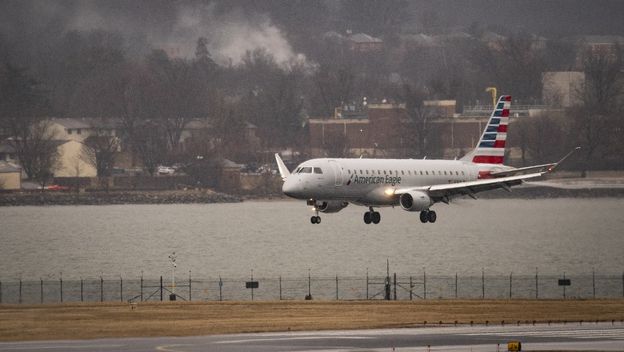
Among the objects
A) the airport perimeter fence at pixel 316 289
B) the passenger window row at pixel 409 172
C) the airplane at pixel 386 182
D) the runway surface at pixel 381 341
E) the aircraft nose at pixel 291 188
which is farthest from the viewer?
the airport perimeter fence at pixel 316 289

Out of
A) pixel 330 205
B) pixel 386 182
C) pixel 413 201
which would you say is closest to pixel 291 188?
pixel 330 205

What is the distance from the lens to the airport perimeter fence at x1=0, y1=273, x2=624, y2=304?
123 meters

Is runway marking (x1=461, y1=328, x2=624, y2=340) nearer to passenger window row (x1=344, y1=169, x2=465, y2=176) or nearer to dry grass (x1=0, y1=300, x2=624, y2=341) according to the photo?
dry grass (x1=0, y1=300, x2=624, y2=341)

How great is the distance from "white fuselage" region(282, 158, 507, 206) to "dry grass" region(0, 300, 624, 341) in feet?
28.2

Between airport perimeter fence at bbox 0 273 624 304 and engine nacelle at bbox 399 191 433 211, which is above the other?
engine nacelle at bbox 399 191 433 211

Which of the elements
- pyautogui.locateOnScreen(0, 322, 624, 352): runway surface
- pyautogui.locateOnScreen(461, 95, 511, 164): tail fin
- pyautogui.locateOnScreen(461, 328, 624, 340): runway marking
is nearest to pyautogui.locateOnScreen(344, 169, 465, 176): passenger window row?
pyautogui.locateOnScreen(461, 95, 511, 164): tail fin

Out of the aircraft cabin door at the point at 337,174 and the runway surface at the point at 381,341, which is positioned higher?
the aircraft cabin door at the point at 337,174

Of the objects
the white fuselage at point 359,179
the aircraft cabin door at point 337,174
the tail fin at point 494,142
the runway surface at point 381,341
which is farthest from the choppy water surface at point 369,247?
the runway surface at point 381,341

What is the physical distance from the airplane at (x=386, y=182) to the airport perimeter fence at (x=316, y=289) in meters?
6.95

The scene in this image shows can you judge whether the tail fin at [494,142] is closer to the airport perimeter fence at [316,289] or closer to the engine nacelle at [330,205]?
the airport perimeter fence at [316,289]

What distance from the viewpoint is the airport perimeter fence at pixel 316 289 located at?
123 metres

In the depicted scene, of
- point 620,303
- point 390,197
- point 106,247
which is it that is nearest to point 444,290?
point 390,197

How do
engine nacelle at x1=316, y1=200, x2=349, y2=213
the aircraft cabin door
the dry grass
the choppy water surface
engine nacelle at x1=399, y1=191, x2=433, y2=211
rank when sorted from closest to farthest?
the dry grass < the aircraft cabin door < engine nacelle at x1=316, y1=200, x2=349, y2=213 < engine nacelle at x1=399, y1=191, x2=433, y2=211 < the choppy water surface

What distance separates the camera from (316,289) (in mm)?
132500
